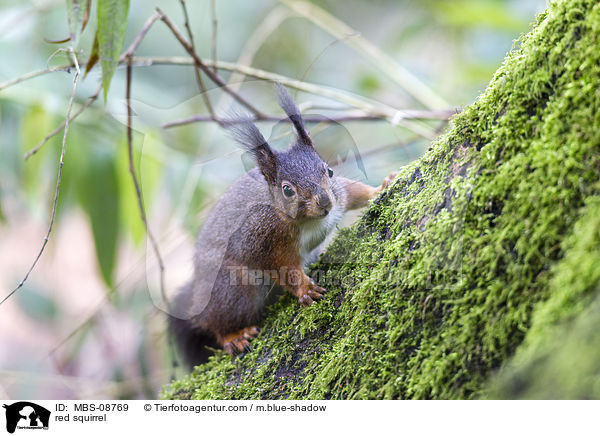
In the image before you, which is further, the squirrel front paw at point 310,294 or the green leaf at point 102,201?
the green leaf at point 102,201

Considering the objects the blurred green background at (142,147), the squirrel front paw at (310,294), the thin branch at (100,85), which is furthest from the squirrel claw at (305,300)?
the thin branch at (100,85)

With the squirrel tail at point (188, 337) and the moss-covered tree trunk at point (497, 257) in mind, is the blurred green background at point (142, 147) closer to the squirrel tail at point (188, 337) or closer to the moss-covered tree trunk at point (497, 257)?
the squirrel tail at point (188, 337)

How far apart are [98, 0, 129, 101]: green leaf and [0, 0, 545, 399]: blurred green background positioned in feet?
0.77

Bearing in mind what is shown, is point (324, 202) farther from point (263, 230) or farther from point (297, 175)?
point (263, 230)

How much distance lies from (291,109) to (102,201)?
1.72 meters

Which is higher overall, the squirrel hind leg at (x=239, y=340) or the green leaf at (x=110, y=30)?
Answer: the green leaf at (x=110, y=30)

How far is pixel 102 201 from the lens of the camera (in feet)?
10.7

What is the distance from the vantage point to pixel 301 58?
19.7 ft

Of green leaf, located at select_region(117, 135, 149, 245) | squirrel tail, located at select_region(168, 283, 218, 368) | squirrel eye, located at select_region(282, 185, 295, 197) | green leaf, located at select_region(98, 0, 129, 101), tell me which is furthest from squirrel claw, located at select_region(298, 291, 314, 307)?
green leaf, located at select_region(117, 135, 149, 245)

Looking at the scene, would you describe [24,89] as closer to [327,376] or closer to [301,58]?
[327,376]
